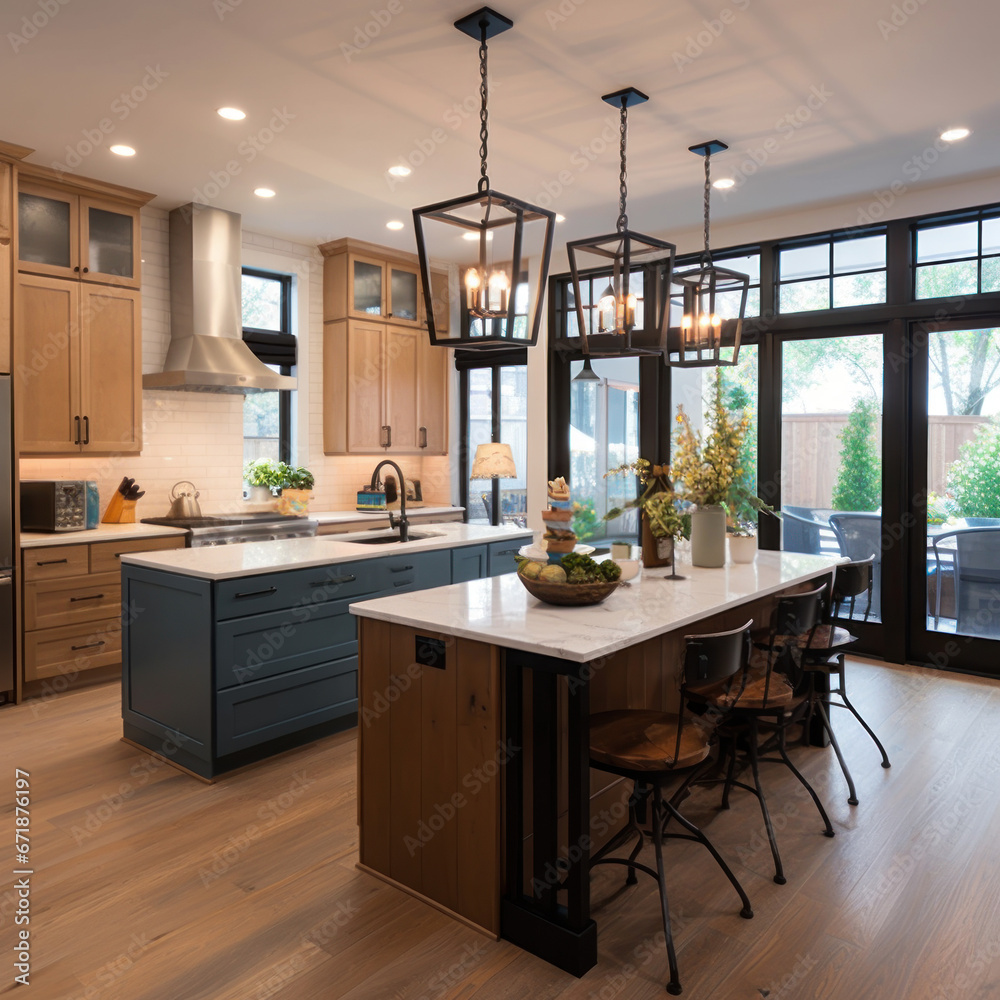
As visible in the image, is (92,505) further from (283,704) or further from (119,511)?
(283,704)

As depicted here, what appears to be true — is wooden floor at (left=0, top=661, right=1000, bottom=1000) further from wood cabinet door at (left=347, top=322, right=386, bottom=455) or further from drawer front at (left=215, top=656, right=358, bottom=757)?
wood cabinet door at (left=347, top=322, right=386, bottom=455)

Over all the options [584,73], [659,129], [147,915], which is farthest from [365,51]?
[147,915]

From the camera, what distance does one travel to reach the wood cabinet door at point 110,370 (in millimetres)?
4984

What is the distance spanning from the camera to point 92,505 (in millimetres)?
4988

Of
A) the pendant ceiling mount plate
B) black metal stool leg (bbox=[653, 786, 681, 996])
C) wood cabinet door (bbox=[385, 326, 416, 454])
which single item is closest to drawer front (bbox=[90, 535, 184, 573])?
wood cabinet door (bbox=[385, 326, 416, 454])

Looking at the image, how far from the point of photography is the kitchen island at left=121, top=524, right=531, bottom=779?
11.2 feet

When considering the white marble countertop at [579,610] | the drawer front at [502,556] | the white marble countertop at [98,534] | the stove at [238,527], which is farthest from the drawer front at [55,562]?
the white marble countertop at [579,610]

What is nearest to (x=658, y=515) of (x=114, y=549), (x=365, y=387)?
(x=114, y=549)

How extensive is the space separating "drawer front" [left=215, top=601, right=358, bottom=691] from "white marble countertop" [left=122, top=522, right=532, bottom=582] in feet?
0.72

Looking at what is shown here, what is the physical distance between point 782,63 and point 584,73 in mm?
854

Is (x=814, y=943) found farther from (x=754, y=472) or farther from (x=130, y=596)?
(x=754, y=472)

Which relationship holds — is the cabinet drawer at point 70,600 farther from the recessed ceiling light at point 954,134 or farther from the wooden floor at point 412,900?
the recessed ceiling light at point 954,134

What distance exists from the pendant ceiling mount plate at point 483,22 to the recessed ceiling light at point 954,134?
2.52 m

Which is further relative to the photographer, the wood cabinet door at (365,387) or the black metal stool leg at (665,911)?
the wood cabinet door at (365,387)
